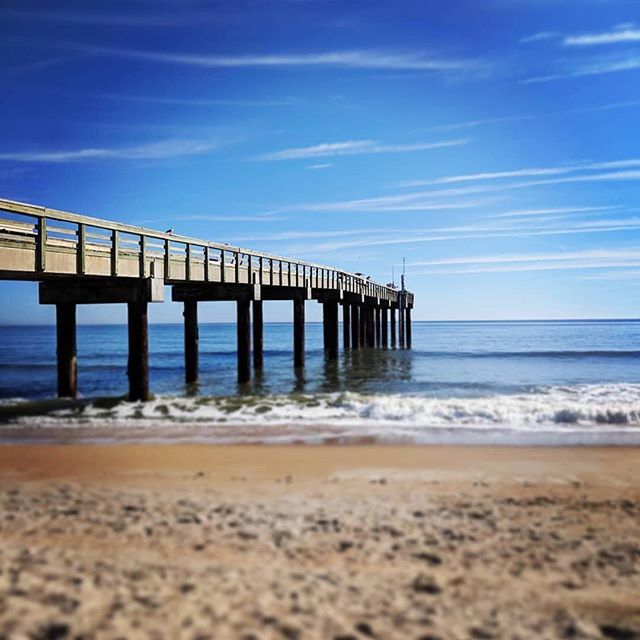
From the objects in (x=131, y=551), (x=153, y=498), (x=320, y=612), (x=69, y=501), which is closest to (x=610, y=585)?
(x=320, y=612)

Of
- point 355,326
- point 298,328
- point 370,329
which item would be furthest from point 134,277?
point 370,329

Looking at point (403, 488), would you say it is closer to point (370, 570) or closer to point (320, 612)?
point (370, 570)

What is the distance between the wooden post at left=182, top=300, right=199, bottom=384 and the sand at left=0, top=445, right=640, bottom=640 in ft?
34.5

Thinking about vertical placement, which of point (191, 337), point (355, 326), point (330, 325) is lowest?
point (191, 337)

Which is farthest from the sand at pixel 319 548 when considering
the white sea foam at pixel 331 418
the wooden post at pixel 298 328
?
the wooden post at pixel 298 328

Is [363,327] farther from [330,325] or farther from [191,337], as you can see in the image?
[191,337]

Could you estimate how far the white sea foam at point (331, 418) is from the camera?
406 inches

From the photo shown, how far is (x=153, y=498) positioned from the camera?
20.6ft

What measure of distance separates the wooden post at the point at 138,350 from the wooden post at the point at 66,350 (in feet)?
7.19

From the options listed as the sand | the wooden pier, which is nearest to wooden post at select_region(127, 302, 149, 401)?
the wooden pier

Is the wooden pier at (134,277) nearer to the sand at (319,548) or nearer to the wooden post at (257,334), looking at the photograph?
the wooden post at (257,334)

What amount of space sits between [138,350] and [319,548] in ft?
31.9

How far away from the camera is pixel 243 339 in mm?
19547

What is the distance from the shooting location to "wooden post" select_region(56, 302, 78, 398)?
14.9m
